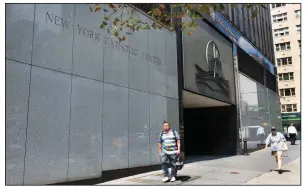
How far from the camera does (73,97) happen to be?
7.75 metres

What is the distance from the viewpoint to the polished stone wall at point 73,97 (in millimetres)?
6496

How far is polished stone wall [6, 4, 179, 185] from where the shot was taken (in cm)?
650

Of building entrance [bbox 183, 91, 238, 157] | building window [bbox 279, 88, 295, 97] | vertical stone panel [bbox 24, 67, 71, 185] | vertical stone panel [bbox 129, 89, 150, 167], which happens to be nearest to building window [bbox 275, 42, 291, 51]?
building window [bbox 279, 88, 295, 97]

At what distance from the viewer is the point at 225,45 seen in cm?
1809

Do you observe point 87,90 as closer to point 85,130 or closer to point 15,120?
point 85,130

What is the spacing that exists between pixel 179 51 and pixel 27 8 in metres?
7.53

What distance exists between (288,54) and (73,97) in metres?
53.2

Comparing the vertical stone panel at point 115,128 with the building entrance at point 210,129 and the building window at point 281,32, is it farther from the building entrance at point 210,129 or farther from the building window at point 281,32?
the building window at point 281,32

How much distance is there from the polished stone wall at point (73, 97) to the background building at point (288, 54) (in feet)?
149

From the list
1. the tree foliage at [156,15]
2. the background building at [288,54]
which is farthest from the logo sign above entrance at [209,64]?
the background building at [288,54]

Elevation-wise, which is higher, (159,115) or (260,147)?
(159,115)

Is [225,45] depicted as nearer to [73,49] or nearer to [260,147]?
[260,147]

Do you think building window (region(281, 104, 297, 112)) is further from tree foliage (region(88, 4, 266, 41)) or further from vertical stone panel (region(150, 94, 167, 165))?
vertical stone panel (region(150, 94, 167, 165))

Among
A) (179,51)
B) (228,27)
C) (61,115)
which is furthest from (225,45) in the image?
(61,115)
